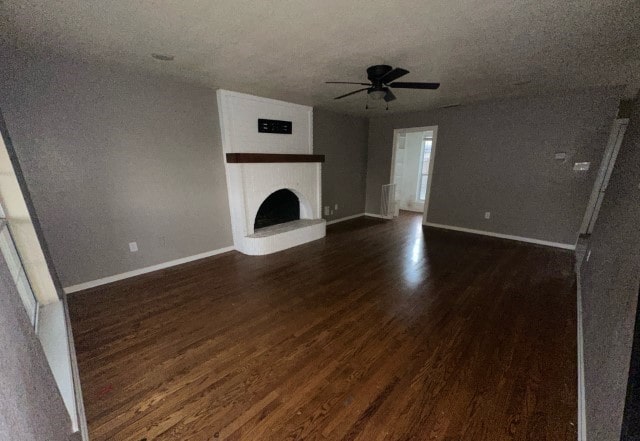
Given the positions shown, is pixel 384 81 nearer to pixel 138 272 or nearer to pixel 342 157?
pixel 342 157

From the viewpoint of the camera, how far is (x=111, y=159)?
249cm

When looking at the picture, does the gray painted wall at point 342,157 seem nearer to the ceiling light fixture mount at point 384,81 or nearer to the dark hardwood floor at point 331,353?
the ceiling light fixture mount at point 384,81

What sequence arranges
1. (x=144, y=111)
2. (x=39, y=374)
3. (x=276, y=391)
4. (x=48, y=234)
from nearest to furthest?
(x=39, y=374) → (x=276, y=391) → (x=48, y=234) → (x=144, y=111)

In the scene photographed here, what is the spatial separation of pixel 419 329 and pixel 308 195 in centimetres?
288

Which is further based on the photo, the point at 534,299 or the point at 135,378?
the point at 534,299

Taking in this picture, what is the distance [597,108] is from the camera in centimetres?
319

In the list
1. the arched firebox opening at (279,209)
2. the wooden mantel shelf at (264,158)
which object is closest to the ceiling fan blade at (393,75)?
the wooden mantel shelf at (264,158)

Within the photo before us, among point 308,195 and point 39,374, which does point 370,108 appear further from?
point 39,374

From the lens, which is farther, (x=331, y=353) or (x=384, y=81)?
(x=384, y=81)

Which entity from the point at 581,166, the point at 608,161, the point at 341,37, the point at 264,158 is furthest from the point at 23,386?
the point at 608,161

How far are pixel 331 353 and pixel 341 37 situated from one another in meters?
2.41

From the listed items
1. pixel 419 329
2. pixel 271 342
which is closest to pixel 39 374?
pixel 271 342

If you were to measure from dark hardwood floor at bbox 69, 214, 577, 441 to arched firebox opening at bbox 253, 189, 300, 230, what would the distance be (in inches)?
49.5

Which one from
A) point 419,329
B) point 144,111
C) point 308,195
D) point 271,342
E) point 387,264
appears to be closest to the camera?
point 271,342
